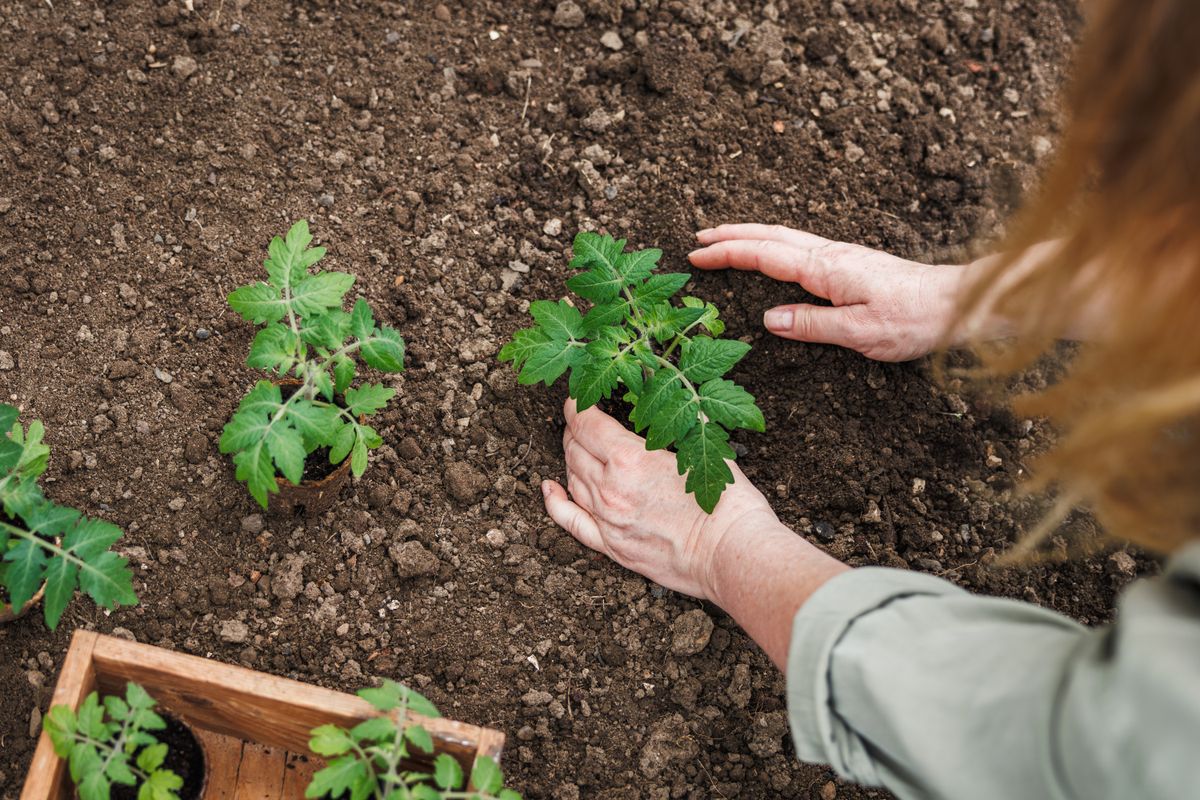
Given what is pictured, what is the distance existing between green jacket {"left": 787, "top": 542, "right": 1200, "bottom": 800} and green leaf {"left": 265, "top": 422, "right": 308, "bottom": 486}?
3.06 feet

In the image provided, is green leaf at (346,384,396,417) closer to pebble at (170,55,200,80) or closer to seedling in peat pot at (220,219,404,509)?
seedling in peat pot at (220,219,404,509)

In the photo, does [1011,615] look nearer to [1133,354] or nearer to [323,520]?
[1133,354]

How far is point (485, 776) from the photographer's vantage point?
152 centimetres

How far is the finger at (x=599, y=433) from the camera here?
7.43 ft

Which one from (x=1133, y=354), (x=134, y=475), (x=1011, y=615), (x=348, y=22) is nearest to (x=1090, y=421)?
(x=1133, y=354)

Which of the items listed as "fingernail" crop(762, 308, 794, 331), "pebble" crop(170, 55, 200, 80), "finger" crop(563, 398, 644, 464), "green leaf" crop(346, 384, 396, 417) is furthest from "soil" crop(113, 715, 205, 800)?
"pebble" crop(170, 55, 200, 80)

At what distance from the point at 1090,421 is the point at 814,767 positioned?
1.44 meters

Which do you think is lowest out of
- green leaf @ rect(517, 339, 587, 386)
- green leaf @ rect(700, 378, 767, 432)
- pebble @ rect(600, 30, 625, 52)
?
green leaf @ rect(517, 339, 587, 386)

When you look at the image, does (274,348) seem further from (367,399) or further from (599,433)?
(599,433)

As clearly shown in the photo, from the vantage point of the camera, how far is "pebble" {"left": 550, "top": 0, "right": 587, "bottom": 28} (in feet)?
9.16

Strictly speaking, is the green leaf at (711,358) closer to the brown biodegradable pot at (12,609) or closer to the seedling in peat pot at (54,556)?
the seedling in peat pot at (54,556)

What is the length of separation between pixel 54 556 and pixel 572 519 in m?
1.12

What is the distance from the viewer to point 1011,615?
135cm

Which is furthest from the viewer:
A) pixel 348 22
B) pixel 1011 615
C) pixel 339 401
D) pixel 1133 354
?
pixel 348 22
